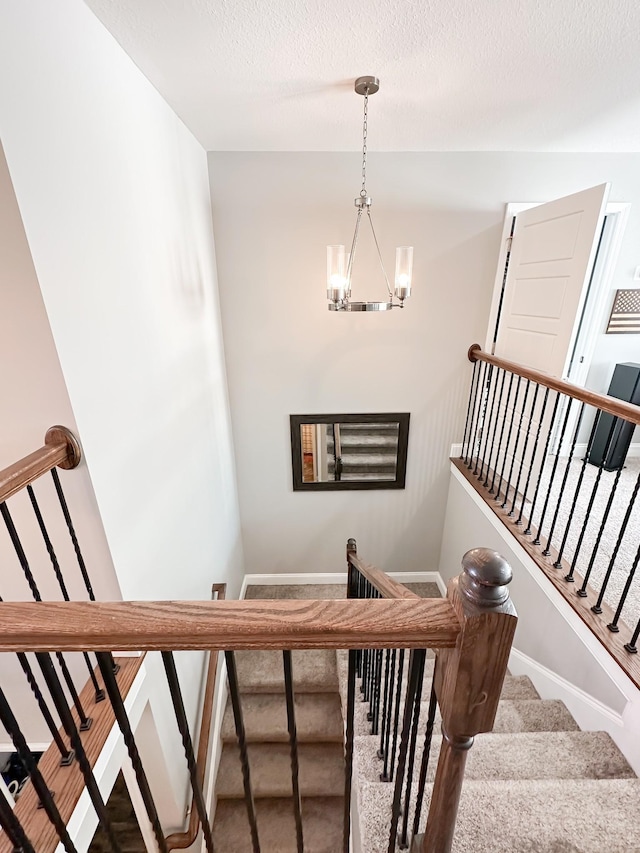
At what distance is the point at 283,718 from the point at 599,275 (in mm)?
4152

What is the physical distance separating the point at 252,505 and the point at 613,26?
11.7ft

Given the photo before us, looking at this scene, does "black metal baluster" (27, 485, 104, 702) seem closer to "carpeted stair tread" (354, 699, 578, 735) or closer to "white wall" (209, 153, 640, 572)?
"carpeted stair tread" (354, 699, 578, 735)

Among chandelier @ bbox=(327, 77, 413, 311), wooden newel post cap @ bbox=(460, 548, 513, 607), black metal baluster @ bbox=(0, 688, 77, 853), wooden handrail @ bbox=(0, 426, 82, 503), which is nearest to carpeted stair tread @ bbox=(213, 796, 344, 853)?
black metal baluster @ bbox=(0, 688, 77, 853)

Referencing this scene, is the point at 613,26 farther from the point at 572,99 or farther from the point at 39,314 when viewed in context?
the point at 39,314

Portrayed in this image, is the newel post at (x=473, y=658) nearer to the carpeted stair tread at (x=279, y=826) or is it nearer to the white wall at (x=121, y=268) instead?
the white wall at (x=121, y=268)

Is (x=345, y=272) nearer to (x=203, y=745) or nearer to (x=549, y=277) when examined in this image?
(x=549, y=277)

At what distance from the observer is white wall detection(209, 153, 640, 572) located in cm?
270

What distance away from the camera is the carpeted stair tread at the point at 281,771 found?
2.45 metres

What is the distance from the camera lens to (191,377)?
7.49ft

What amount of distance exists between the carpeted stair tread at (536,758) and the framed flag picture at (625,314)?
3.11m

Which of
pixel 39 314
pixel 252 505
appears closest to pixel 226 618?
pixel 39 314

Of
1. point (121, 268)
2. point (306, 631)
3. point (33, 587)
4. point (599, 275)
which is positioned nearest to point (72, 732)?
point (306, 631)

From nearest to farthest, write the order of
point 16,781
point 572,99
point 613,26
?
point 613,26
point 572,99
point 16,781

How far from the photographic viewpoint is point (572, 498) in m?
2.84
